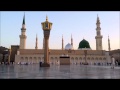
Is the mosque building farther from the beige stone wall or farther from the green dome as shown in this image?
the green dome

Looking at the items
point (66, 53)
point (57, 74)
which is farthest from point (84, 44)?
point (57, 74)

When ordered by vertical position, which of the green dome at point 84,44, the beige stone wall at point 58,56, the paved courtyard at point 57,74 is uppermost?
the green dome at point 84,44

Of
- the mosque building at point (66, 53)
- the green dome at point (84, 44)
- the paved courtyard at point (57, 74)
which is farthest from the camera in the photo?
the green dome at point (84, 44)

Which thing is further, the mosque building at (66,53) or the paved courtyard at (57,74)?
the mosque building at (66,53)

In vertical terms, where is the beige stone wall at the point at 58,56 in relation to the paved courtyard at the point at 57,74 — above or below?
above

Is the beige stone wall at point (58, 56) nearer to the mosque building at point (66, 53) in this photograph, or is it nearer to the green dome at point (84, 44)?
the mosque building at point (66, 53)

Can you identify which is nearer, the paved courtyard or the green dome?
the paved courtyard

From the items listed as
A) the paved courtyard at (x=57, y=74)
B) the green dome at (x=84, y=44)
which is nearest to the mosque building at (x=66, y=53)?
the green dome at (x=84, y=44)

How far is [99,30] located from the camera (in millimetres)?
42531

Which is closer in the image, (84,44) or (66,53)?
(66,53)

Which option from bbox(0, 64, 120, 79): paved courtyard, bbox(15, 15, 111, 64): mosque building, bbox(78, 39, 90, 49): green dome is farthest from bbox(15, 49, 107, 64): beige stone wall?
bbox(0, 64, 120, 79): paved courtyard

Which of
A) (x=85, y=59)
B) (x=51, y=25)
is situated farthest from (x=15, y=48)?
(x=51, y=25)

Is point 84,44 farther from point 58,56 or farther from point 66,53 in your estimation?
point 58,56
